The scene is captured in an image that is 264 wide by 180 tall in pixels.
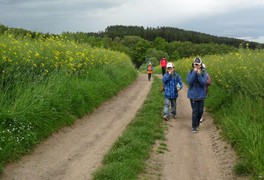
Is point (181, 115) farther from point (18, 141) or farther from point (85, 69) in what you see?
point (18, 141)

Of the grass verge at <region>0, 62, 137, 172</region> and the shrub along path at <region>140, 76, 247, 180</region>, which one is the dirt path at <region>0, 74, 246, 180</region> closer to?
the shrub along path at <region>140, 76, 247, 180</region>

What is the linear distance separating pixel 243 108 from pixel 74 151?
14.2ft

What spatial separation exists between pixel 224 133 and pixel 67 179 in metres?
4.18

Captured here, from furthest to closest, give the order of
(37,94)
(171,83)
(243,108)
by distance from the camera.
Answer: (171,83)
(243,108)
(37,94)

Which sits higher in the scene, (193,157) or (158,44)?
(158,44)

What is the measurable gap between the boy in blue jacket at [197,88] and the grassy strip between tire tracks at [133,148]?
0.94 metres

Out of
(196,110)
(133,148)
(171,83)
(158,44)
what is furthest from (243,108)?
(158,44)

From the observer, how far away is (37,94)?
816cm

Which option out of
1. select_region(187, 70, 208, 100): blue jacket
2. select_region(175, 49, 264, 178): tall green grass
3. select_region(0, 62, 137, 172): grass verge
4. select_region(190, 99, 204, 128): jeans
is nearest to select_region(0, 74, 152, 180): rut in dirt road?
select_region(0, 62, 137, 172): grass verge

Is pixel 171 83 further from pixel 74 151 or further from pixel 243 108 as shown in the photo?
pixel 74 151

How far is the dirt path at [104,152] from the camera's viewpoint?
604 centimetres

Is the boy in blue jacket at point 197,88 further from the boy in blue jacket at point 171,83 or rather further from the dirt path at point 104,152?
the boy in blue jacket at point 171,83

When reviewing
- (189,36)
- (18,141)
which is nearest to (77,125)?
(18,141)

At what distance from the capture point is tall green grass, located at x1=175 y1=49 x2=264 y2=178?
6.12m
